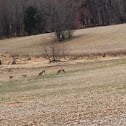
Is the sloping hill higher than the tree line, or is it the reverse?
the tree line

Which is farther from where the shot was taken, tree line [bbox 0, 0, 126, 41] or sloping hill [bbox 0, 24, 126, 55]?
tree line [bbox 0, 0, 126, 41]

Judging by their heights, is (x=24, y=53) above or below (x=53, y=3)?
below

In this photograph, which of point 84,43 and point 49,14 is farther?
point 49,14

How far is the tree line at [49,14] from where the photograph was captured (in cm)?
9881

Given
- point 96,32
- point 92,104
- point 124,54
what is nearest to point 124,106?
point 92,104

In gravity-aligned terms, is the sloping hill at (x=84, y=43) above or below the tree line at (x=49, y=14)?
below

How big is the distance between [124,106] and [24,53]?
5537cm

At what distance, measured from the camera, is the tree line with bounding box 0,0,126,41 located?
324 ft

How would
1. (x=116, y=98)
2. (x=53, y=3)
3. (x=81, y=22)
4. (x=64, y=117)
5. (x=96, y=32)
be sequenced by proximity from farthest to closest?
(x=81, y=22)
(x=53, y=3)
(x=96, y=32)
(x=116, y=98)
(x=64, y=117)

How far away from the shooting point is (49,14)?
96.2 m

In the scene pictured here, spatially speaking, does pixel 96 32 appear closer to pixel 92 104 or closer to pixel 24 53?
pixel 24 53

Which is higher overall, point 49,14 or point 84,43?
point 49,14

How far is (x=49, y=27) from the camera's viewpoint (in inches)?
3947

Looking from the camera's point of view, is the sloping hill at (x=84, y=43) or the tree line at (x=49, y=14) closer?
the sloping hill at (x=84, y=43)
